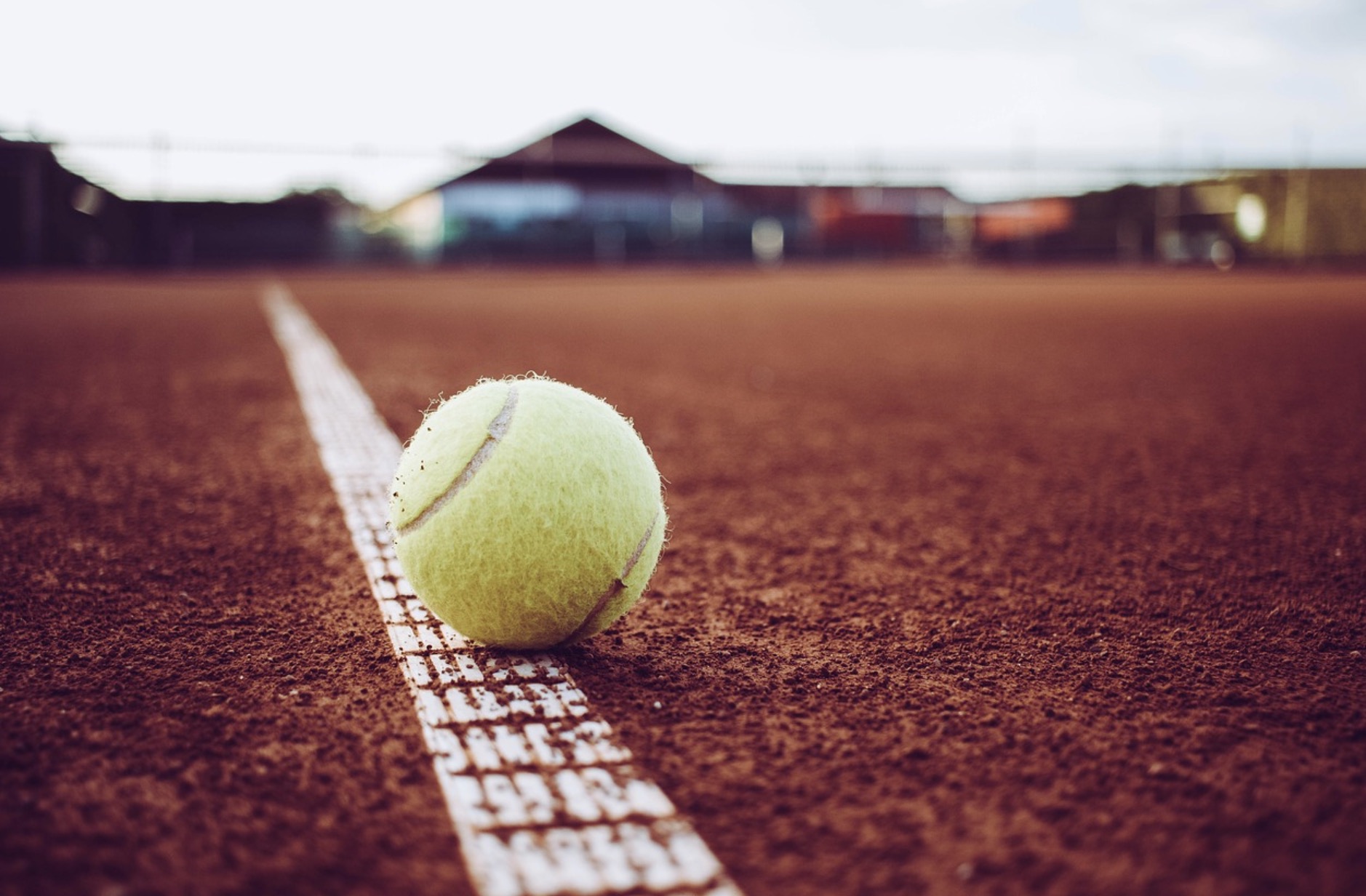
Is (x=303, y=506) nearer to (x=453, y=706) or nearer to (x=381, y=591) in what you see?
(x=381, y=591)

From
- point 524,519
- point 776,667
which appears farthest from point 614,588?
point 776,667

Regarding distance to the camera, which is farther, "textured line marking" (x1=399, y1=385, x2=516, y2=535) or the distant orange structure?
the distant orange structure

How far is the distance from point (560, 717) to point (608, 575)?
0.30m

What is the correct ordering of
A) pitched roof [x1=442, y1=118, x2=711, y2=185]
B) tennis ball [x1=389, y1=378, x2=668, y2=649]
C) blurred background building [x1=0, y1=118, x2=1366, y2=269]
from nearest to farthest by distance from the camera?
tennis ball [x1=389, y1=378, x2=668, y2=649], blurred background building [x1=0, y1=118, x2=1366, y2=269], pitched roof [x1=442, y1=118, x2=711, y2=185]

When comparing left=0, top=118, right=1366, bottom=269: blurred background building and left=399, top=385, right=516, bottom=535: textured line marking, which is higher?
left=0, top=118, right=1366, bottom=269: blurred background building

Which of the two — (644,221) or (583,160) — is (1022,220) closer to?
(644,221)

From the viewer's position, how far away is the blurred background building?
19.3 meters

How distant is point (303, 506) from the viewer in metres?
3.10

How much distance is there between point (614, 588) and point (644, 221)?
2440 centimetres

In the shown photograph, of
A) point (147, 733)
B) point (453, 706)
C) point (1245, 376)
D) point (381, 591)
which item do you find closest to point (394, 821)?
point (453, 706)

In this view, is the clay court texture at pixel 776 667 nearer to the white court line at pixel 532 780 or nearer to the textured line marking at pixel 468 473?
the white court line at pixel 532 780

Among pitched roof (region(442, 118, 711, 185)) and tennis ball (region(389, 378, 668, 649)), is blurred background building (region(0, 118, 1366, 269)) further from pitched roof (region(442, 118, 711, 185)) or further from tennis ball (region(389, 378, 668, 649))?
tennis ball (region(389, 378, 668, 649))

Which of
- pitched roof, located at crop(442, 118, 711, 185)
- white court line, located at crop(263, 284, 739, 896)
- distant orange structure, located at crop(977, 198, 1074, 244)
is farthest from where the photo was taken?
distant orange structure, located at crop(977, 198, 1074, 244)

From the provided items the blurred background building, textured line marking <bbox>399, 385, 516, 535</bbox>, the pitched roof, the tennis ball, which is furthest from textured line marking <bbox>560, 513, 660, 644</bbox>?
the pitched roof
